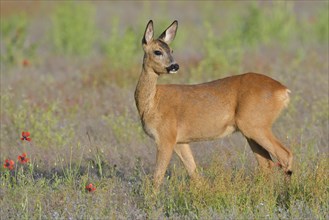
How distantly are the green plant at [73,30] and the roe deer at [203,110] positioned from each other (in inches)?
382

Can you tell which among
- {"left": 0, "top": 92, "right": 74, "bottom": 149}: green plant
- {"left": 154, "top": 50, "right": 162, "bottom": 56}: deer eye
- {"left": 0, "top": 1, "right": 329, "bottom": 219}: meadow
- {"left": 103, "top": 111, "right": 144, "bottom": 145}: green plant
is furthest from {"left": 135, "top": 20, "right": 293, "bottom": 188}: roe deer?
{"left": 0, "top": 92, "right": 74, "bottom": 149}: green plant

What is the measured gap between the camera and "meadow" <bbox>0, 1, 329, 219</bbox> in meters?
7.10

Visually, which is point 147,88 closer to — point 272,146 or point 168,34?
point 168,34

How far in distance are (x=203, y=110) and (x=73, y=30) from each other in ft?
32.8

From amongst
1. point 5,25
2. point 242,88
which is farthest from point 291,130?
point 5,25

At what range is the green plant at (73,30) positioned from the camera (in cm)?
1814

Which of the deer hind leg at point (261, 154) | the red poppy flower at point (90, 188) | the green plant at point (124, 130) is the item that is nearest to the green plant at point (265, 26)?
the green plant at point (124, 130)

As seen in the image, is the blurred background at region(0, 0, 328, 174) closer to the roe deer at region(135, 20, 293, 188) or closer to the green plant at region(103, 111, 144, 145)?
the green plant at region(103, 111, 144, 145)

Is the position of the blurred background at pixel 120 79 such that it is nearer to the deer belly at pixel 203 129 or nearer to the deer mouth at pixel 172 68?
the deer belly at pixel 203 129

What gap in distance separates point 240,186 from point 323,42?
1095 cm

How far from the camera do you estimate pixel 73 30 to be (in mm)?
18125

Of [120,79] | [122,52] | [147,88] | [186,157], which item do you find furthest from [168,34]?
[122,52]

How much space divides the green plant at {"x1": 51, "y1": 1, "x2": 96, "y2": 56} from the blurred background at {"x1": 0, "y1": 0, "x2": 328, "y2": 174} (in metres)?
0.03

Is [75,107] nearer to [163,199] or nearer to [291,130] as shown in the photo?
[291,130]
